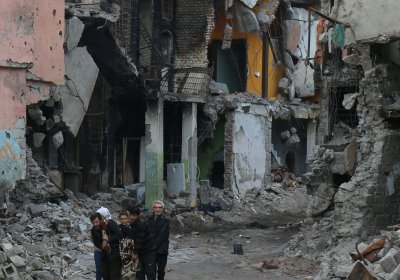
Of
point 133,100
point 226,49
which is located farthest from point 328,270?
point 226,49

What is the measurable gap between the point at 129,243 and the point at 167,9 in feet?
54.2

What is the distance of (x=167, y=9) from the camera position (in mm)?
25500

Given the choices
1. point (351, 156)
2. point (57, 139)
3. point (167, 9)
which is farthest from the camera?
point (167, 9)

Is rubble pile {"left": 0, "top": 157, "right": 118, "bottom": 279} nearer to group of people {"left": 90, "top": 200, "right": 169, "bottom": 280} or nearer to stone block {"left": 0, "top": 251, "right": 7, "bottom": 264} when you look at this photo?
stone block {"left": 0, "top": 251, "right": 7, "bottom": 264}

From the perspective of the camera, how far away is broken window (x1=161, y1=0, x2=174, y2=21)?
25220 mm

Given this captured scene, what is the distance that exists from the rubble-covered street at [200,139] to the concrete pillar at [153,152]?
36 mm

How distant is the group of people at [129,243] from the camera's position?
10.0 metres

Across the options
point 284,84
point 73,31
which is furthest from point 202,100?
point 284,84

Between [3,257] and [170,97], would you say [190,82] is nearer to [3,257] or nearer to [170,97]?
[170,97]

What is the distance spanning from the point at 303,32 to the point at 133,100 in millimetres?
10357

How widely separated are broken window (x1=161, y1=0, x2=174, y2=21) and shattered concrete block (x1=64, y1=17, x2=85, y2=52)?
19.1ft

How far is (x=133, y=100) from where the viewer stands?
76.0 ft

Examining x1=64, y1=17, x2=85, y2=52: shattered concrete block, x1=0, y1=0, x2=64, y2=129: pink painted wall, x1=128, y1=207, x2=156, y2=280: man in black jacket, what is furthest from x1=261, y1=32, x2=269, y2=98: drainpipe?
x1=128, y1=207, x2=156, y2=280: man in black jacket

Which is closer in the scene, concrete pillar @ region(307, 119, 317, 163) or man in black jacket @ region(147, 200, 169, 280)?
man in black jacket @ region(147, 200, 169, 280)
